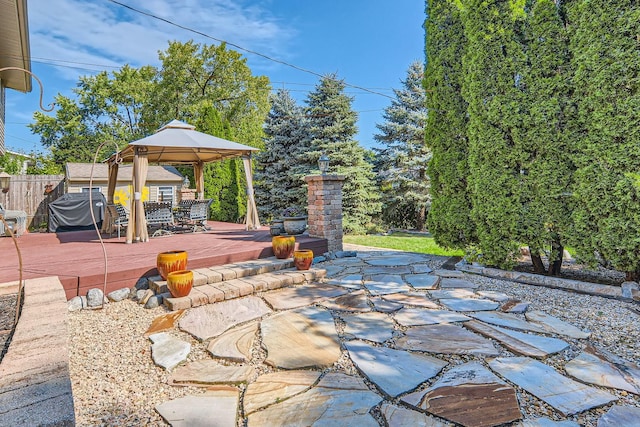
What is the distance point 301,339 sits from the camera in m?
2.46

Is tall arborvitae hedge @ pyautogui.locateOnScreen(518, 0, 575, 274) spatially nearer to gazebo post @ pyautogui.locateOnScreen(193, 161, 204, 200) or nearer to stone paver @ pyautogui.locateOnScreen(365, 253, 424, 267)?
stone paver @ pyautogui.locateOnScreen(365, 253, 424, 267)

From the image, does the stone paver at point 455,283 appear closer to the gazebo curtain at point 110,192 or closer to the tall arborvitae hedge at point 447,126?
the tall arborvitae hedge at point 447,126

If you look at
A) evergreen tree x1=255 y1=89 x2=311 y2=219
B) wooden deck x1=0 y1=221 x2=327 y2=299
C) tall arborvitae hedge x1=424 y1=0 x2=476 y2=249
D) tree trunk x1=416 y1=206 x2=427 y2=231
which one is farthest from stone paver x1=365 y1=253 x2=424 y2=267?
tree trunk x1=416 y1=206 x2=427 y2=231

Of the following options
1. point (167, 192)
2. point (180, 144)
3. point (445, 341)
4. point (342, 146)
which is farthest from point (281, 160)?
point (445, 341)

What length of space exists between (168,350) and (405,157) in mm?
11050

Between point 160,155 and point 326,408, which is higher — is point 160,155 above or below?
above

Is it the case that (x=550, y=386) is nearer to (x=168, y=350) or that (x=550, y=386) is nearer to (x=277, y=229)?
(x=168, y=350)

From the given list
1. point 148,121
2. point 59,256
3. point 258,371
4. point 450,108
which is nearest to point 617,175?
point 450,108

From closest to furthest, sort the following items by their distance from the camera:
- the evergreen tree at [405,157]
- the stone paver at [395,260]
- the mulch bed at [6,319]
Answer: the mulch bed at [6,319], the stone paver at [395,260], the evergreen tree at [405,157]

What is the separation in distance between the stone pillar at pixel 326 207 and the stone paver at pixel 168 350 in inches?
135

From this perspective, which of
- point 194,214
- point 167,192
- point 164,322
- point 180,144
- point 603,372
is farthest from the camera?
point 167,192

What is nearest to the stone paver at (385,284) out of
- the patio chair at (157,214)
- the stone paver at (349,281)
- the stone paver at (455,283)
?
the stone paver at (349,281)

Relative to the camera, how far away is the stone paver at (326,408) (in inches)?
61.9

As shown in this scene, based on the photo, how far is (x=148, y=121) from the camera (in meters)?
19.8
